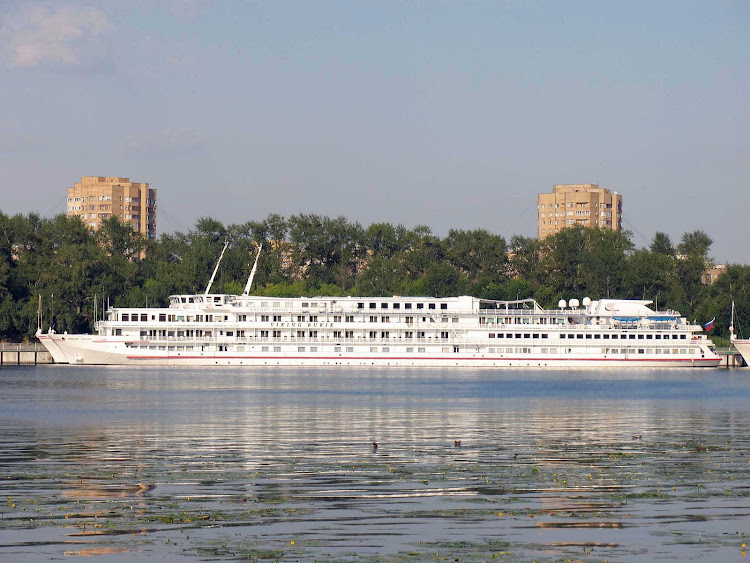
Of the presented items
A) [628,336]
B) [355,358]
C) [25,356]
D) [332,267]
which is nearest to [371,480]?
[355,358]

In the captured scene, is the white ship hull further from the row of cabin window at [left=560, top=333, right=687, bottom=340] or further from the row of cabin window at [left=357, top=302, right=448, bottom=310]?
the row of cabin window at [left=357, top=302, right=448, bottom=310]

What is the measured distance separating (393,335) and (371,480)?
86177 millimetres

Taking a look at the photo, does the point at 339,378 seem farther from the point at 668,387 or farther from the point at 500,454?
the point at 500,454

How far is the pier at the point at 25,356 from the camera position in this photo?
125 meters

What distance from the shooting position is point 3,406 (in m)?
57.9

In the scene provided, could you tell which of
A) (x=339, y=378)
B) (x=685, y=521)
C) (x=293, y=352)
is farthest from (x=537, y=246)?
Result: (x=685, y=521)

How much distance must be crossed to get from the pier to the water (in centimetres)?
6384

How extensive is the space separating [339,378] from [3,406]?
121ft

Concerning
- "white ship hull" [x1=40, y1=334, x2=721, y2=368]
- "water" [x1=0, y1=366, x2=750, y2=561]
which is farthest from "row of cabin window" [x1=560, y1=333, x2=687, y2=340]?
"water" [x1=0, y1=366, x2=750, y2=561]

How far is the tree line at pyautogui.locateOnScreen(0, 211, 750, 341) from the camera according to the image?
144625 mm

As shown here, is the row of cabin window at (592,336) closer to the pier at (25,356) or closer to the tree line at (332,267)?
the tree line at (332,267)

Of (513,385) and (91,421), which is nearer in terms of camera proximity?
(91,421)

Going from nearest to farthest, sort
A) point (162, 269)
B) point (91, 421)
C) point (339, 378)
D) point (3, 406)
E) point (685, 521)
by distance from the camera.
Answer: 1. point (685, 521)
2. point (91, 421)
3. point (3, 406)
4. point (339, 378)
5. point (162, 269)

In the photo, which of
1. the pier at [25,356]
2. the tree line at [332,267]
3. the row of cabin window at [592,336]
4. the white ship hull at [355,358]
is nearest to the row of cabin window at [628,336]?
the row of cabin window at [592,336]
